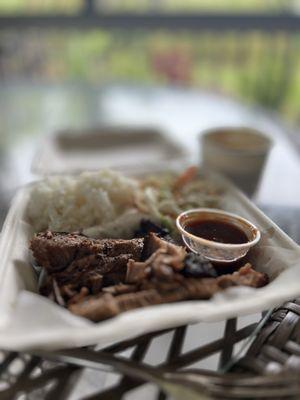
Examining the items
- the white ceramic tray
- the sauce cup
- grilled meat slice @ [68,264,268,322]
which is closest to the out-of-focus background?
the sauce cup

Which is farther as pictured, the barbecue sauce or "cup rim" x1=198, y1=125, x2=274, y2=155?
"cup rim" x1=198, y1=125, x2=274, y2=155

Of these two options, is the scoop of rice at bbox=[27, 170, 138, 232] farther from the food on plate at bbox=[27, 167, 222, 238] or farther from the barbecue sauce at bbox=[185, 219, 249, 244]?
the barbecue sauce at bbox=[185, 219, 249, 244]

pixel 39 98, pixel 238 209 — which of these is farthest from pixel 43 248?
pixel 39 98

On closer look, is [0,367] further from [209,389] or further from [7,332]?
[209,389]

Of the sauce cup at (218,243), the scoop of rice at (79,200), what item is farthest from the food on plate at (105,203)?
the sauce cup at (218,243)

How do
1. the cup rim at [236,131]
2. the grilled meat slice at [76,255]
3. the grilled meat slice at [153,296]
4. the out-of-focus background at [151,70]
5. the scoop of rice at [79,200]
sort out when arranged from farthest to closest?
1. the out-of-focus background at [151,70]
2. the cup rim at [236,131]
3. the scoop of rice at [79,200]
4. the grilled meat slice at [76,255]
5. the grilled meat slice at [153,296]

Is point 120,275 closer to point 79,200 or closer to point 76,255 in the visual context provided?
point 76,255

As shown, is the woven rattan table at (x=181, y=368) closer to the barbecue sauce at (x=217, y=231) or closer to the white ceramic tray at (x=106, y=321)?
the white ceramic tray at (x=106, y=321)
